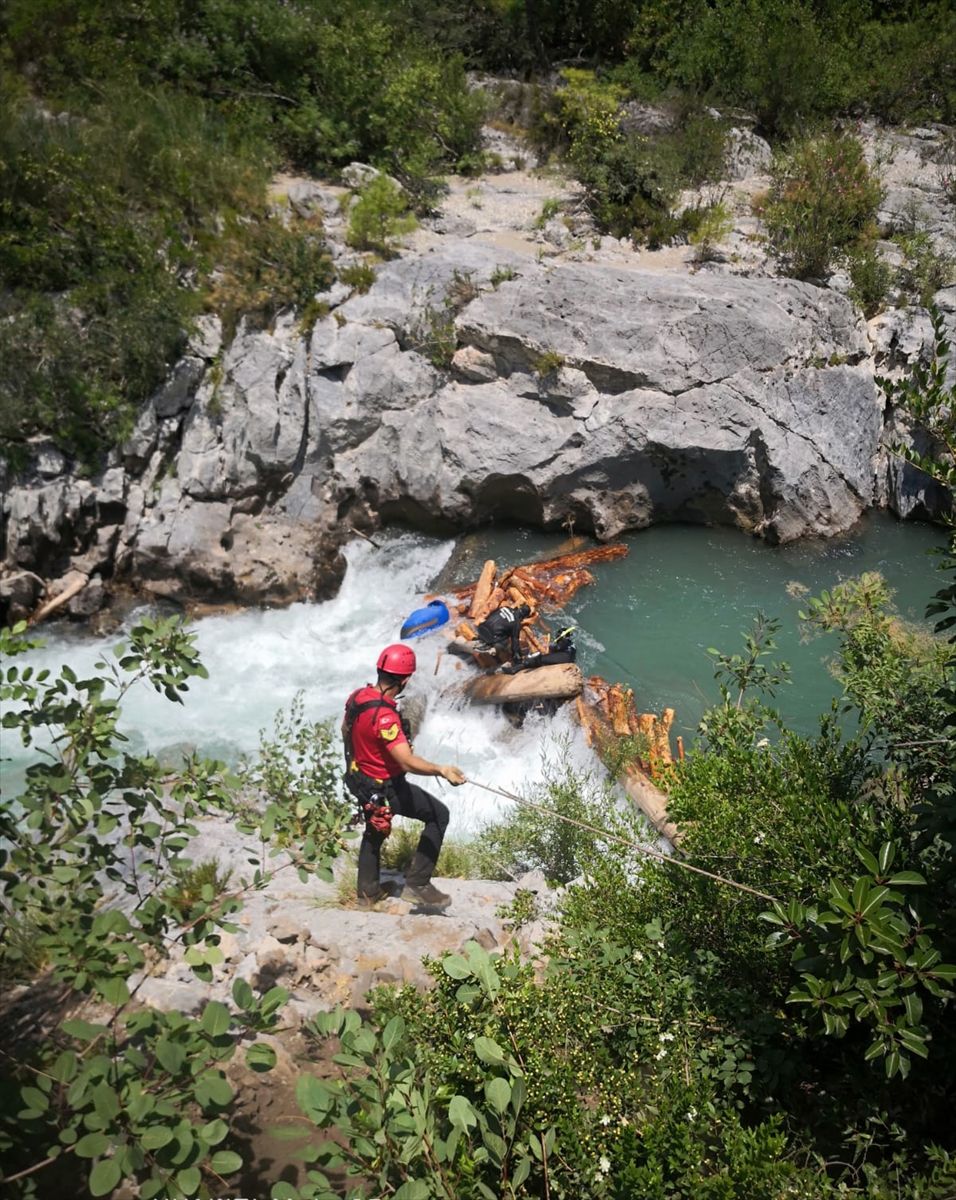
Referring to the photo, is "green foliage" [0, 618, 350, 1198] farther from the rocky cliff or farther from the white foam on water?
the rocky cliff

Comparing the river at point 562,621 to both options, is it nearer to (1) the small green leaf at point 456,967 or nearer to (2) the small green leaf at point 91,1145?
(1) the small green leaf at point 456,967

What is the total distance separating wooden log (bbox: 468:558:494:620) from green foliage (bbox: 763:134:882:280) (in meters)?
6.49

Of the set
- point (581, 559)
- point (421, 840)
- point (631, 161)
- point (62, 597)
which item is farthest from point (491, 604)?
point (631, 161)

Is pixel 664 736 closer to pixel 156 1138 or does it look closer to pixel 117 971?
pixel 117 971

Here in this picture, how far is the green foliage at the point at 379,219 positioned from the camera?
11219 mm

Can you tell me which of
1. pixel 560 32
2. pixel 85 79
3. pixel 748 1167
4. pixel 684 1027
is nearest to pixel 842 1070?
pixel 684 1027

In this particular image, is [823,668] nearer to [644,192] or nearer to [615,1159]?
[615,1159]

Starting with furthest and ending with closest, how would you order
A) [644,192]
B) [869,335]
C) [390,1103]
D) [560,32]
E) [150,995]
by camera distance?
[560,32] < [644,192] < [869,335] < [150,995] < [390,1103]

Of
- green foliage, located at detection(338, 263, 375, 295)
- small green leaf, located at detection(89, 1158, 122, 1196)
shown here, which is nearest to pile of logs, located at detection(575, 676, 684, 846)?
small green leaf, located at detection(89, 1158, 122, 1196)

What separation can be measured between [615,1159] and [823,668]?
6811 mm

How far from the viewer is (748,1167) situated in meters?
2.11

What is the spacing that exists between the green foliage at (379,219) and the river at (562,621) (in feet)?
14.4

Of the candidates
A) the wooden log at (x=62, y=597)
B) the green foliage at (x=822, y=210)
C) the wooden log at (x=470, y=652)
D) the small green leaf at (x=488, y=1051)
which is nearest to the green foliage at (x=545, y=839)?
the wooden log at (x=470, y=652)

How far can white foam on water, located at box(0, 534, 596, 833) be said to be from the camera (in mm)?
7293
